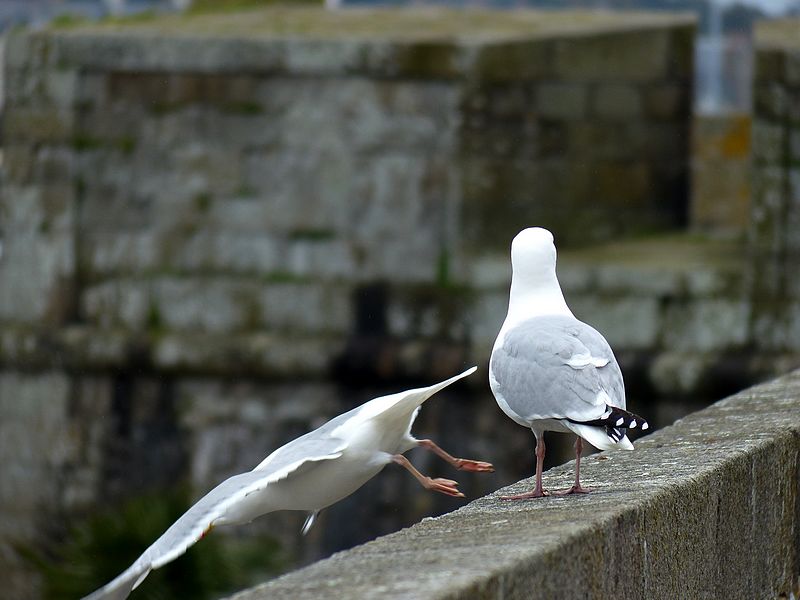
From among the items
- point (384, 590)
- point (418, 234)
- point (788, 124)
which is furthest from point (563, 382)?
point (418, 234)

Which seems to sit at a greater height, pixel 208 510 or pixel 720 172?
pixel 208 510

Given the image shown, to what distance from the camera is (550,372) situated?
3137mm

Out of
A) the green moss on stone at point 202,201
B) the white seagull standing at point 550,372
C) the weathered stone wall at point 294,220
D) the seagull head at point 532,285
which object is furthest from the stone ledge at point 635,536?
the green moss on stone at point 202,201

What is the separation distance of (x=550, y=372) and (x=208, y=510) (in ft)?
2.35

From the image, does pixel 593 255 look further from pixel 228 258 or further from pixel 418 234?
pixel 228 258

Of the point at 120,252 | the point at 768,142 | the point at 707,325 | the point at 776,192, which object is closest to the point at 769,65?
the point at 768,142

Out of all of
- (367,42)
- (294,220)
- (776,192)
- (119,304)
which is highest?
(367,42)

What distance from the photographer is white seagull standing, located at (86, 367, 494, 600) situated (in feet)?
9.08

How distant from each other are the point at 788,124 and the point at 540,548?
5826 mm

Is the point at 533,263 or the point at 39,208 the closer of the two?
the point at 533,263

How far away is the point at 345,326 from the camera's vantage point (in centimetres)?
903

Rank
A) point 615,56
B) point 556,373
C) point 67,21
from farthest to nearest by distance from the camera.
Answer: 1. point 67,21
2. point 615,56
3. point 556,373

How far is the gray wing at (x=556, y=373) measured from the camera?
309 cm

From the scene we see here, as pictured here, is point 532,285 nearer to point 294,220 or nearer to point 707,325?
point 707,325
